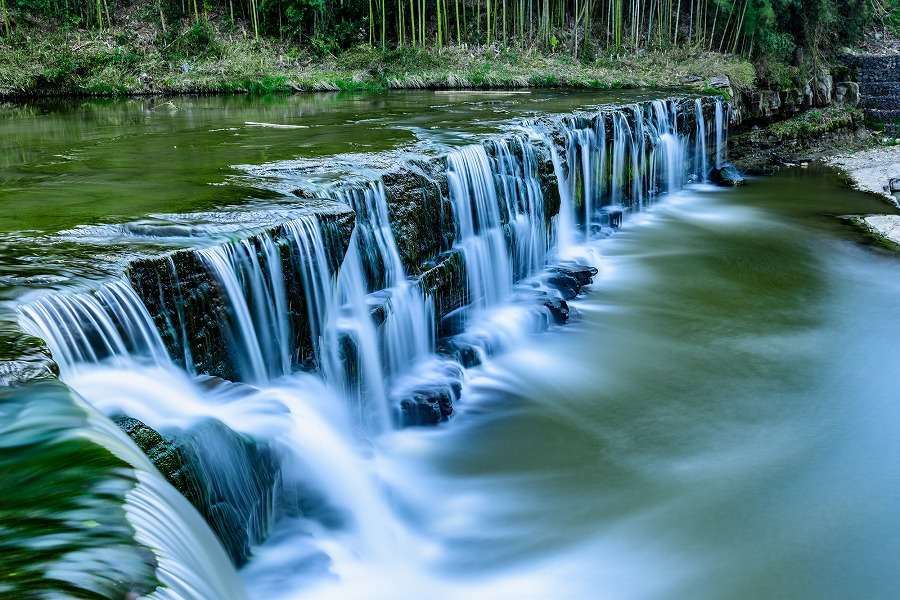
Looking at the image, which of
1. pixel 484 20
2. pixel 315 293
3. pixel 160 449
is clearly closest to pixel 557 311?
pixel 315 293

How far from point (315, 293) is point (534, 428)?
2.18 meters

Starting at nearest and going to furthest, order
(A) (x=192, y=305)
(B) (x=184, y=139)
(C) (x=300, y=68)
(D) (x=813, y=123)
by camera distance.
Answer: (A) (x=192, y=305) < (B) (x=184, y=139) < (D) (x=813, y=123) < (C) (x=300, y=68)

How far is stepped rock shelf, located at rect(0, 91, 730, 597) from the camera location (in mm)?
4301

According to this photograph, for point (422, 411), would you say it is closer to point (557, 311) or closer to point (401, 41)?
point (557, 311)

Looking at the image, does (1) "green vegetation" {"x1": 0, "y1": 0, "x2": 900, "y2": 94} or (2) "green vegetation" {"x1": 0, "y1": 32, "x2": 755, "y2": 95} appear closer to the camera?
(2) "green vegetation" {"x1": 0, "y1": 32, "x2": 755, "y2": 95}

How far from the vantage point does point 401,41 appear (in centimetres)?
2684

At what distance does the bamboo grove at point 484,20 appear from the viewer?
24.7 m

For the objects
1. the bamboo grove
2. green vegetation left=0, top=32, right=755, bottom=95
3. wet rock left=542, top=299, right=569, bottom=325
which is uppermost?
the bamboo grove

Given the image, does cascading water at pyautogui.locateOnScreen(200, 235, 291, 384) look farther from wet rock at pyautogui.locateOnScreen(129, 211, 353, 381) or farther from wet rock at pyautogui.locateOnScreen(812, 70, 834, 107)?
wet rock at pyautogui.locateOnScreen(812, 70, 834, 107)

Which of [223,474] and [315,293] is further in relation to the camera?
[315,293]

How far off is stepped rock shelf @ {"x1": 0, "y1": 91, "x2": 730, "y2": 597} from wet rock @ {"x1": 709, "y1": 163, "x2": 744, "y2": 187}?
6178mm

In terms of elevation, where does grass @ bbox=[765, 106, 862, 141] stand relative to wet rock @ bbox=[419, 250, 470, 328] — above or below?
above

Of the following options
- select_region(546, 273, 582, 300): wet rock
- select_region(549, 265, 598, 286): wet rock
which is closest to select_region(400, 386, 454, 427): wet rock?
select_region(546, 273, 582, 300): wet rock

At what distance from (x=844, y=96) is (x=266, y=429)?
2353 cm
